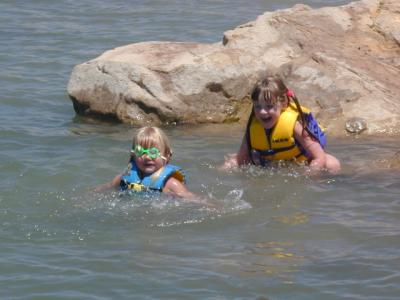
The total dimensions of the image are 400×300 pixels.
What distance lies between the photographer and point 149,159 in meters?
7.91

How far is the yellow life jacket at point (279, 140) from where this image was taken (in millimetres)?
9055

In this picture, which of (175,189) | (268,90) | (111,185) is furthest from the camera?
(268,90)

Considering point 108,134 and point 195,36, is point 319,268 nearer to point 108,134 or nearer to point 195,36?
point 108,134

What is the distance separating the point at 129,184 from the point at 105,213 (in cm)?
35

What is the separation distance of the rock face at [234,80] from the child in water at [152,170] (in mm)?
2625

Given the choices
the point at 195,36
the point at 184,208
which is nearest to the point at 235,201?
the point at 184,208

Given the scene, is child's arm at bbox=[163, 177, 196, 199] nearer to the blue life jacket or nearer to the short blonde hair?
the blue life jacket

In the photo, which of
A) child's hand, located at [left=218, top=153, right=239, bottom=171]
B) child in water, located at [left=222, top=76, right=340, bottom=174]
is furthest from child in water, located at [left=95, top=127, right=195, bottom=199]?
child in water, located at [left=222, top=76, right=340, bottom=174]

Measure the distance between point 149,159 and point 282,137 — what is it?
1.61 m

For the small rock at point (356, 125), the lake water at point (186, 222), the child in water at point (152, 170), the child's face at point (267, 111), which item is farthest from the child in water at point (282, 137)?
the child in water at point (152, 170)

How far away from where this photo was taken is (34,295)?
625 centimetres

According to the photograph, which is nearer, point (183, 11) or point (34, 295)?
point (34, 295)

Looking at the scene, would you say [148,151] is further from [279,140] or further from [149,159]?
[279,140]

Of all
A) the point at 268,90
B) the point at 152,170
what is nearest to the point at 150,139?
the point at 152,170
